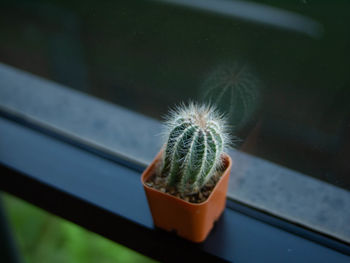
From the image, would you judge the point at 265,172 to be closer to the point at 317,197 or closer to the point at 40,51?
the point at 317,197

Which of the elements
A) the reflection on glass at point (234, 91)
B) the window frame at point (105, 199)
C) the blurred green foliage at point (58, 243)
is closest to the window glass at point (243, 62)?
the reflection on glass at point (234, 91)

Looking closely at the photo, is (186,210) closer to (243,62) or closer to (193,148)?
(193,148)

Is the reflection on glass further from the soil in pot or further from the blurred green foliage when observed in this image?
the blurred green foliage

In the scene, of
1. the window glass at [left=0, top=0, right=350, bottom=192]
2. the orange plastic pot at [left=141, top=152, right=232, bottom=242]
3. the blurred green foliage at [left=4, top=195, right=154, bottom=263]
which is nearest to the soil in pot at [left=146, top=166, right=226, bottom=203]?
the orange plastic pot at [left=141, top=152, right=232, bottom=242]

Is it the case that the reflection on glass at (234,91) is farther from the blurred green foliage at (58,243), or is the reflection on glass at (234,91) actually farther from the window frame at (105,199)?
the blurred green foliage at (58,243)

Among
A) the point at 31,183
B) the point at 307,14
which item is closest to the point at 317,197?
the point at 307,14
